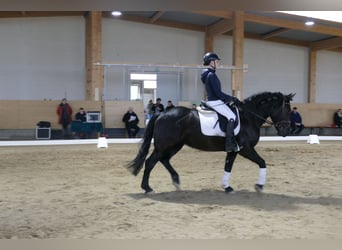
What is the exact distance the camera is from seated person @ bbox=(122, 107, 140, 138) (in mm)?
14016

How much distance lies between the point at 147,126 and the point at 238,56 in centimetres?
1216

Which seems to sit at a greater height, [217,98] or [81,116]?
[217,98]

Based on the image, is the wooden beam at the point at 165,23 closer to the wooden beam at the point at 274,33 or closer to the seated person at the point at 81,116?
the wooden beam at the point at 274,33

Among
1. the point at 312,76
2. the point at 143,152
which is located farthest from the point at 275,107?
the point at 312,76

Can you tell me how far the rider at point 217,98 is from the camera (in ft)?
15.5

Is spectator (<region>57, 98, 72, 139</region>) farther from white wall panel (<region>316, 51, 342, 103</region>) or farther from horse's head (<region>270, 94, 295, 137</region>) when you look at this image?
white wall panel (<region>316, 51, 342, 103</region>)

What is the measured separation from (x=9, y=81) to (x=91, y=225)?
13965 millimetres

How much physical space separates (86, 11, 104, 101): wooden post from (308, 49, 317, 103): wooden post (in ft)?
36.7

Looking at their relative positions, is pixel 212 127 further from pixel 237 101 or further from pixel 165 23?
pixel 165 23

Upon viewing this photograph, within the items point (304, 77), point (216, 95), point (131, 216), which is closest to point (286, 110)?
point (216, 95)

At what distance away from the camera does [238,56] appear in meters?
16.4

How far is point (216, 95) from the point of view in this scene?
4.83 metres

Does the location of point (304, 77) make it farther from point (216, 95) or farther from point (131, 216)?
point (131, 216)

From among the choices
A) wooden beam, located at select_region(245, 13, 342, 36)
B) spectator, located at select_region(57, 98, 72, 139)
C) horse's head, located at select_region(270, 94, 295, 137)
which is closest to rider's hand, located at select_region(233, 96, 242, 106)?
horse's head, located at select_region(270, 94, 295, 137)
